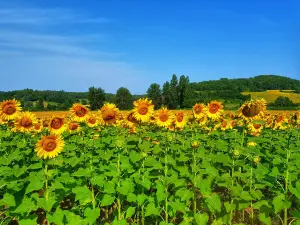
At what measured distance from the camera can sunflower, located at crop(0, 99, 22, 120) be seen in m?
8.69

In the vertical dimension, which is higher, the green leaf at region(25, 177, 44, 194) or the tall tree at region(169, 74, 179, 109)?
the tall tree at region(169, 74, 179, 109)

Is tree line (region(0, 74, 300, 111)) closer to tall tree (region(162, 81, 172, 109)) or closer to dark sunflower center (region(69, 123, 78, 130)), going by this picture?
tall tree (region(162, 81, 172, 109))

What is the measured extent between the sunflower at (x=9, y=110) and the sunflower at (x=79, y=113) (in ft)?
4.68

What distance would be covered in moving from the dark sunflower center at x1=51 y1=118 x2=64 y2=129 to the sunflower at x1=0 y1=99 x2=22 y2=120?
1.41 meters

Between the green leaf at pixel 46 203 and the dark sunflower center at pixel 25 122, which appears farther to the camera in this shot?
the dark sunflower center at pixel 25 122

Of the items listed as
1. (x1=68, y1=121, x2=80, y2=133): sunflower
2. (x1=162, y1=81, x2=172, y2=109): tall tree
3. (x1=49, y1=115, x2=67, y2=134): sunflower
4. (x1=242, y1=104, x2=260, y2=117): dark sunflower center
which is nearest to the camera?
(x1=242, y1=104, x2=260, y2=117): dark sunflower center

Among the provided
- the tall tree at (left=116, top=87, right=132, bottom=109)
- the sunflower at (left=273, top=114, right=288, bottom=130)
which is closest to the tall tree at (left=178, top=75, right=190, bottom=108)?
the tall tree at (left=116, top=87, right=132, bottom=109)

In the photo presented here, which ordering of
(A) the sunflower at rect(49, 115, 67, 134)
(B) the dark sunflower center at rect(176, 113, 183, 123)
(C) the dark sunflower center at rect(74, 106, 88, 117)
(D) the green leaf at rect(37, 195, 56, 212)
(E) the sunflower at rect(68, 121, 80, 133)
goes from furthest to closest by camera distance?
1. (B) the dark sunflower center at rect(176, 113, 183, 123)
2. (E) the sunflower at rect(68, 121, 80, 133)
3. (C) the dark sunflower center at rect(74, 106, 88, 117)
4. (A) the sunflower at rect(49, 115, 67, 134)
5. (D) the green leaf at rect(37, 195, 56, 212)

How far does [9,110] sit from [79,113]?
1.73 metres

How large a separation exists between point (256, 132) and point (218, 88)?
103 m

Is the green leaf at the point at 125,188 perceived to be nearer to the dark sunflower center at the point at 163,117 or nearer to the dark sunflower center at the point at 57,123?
the dark sunflower center at the point at 57,123

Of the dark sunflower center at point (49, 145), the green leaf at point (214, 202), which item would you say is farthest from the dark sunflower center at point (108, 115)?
the green leaf at point (214, 202)

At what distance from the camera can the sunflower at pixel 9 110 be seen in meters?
8.69

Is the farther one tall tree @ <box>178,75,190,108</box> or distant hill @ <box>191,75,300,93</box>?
distant hill @ <box>191,75,300,93</box>
